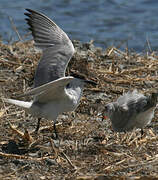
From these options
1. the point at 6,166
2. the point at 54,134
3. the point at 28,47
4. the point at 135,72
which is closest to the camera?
the point at 6,166

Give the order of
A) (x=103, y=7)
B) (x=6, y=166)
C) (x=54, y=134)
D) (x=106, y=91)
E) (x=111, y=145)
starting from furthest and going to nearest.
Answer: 1. (x=103, y=7)
2. (x=106, y=91)
3. (x=54, y=134)
4. (x=111, y=145)
5. (x=6, y=166)

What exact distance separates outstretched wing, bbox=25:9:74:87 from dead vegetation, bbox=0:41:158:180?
72cm

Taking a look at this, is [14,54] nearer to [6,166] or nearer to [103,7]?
[6,166]

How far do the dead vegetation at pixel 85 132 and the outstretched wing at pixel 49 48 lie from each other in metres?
0.72

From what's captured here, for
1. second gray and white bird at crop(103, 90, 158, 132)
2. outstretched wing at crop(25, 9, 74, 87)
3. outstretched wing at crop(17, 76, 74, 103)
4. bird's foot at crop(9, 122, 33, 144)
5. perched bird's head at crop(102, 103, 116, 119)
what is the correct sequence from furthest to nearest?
perched bird's head at crop(102, 103, 116, 119) < outstretched wing at crop(25, 9, 74, 87) < second gray and white bird at crop(103, 90, 158, 132) < bird's foot at crop(9, 122, 33, 144) < outstretched wing at crop(17, 76, 74, 103)

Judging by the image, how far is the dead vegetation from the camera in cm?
627

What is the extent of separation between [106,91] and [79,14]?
8848mm

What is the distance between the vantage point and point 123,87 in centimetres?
905

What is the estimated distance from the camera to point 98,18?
1694 cm

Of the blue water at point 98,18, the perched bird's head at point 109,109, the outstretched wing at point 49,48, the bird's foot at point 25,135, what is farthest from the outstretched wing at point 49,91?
the blue water at point 98,18

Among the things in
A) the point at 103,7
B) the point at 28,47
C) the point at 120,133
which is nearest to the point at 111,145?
the point at 120,133

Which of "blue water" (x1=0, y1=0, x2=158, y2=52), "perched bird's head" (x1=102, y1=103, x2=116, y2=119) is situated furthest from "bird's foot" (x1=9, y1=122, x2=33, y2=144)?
"blue water" (x1=0, y1=0, x2=158, y2=52)

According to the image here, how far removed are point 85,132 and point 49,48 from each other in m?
1.42

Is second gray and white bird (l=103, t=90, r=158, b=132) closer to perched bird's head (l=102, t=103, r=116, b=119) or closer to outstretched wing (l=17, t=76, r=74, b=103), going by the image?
perched bird's head (l=102, t=103, r=116, b=119)
